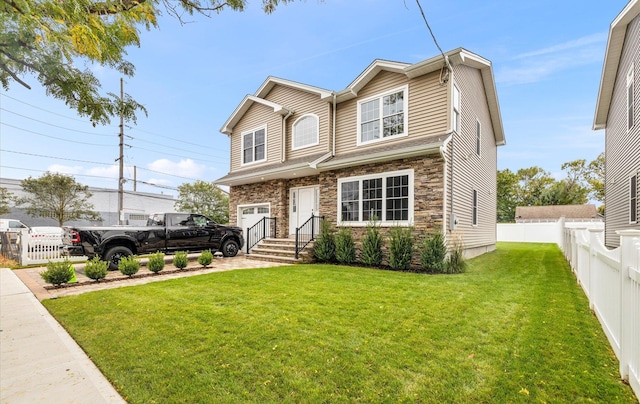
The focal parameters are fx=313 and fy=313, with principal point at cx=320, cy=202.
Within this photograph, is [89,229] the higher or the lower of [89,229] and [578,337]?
the higher

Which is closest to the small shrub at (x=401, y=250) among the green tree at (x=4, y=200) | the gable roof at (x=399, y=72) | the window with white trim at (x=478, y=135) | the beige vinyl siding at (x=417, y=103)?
the beige vinyl siding at (x=417, y=103)

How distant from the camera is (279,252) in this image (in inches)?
443

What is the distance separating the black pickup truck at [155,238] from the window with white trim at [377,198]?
4.69m

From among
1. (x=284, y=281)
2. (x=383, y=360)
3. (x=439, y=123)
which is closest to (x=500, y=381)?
(x=383, y=360)

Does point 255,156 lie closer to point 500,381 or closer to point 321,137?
point 321,137

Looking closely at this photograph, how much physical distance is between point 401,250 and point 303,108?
7.33m

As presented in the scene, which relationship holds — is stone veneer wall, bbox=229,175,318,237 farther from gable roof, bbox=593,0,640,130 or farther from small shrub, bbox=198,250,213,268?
gable roof, bbox=593,0,640,130

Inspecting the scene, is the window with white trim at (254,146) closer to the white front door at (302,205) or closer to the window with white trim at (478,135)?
the white front door at (302,205)

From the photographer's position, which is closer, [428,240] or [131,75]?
[131,75]

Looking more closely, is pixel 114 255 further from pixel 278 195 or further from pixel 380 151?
pixel 380 151

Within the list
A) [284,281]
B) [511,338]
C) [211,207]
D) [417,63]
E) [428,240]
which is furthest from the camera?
[211,207]

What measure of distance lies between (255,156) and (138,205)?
83.3 ft

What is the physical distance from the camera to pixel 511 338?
360 cm

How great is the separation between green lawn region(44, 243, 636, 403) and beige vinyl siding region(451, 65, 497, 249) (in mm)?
4657
